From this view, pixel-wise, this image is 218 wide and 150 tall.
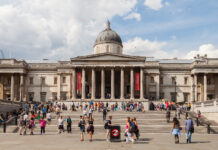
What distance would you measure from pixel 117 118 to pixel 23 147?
17.8 metres

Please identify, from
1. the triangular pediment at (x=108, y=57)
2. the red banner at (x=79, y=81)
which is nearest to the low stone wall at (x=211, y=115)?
the triangular pediment at (x=108, y=57)

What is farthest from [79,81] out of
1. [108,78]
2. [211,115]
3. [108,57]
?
[211,115]

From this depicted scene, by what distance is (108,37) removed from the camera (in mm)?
57938

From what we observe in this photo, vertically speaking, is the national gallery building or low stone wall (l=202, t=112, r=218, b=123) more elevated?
the national gallery building

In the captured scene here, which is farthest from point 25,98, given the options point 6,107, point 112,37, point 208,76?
point 208,76

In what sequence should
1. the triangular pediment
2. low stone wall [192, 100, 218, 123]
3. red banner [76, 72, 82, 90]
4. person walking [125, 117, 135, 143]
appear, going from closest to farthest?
person walking [125, 117, 135, 143], low stone wall [192, 100, 218, 123], red banner [76, 72, 82, 90], the triangular pediment

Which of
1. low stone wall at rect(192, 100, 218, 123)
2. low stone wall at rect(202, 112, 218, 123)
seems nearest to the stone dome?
low stone wall at rect(192, 100, 218, 123)

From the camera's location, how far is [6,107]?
114 ft

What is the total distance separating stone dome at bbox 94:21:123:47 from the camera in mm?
57844

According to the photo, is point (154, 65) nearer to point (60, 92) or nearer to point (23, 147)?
point (60, 92)

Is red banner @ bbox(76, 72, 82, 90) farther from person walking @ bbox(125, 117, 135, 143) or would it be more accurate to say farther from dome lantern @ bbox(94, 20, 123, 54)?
person walking @ bbox(125, 117, 135, 143)

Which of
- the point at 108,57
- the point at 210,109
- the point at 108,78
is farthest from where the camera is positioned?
the point at 108,78

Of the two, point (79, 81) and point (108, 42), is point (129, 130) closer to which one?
point (79, 81)

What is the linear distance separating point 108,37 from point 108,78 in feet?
34.1
